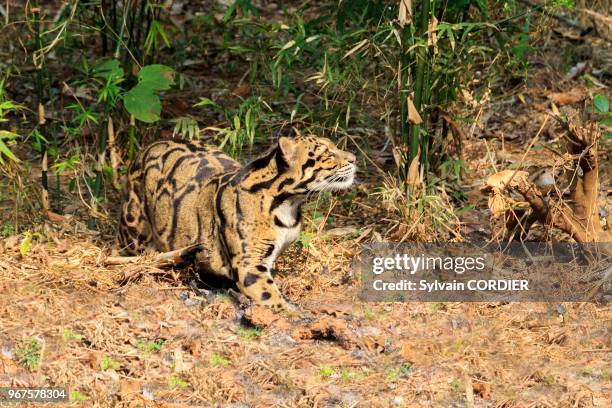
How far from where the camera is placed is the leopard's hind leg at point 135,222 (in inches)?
295

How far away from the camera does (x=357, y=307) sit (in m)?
6.79

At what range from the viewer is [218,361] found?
6047 mm

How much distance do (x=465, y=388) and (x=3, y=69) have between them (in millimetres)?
6142

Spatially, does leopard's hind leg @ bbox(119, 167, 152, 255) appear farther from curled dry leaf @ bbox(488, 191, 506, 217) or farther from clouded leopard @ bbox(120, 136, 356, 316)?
curled dry leaf @ bbox(488, 191, 506, 217)

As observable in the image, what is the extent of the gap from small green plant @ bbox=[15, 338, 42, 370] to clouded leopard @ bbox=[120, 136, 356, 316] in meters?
1.33

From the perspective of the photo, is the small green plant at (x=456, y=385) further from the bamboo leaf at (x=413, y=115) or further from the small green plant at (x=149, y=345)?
the bamboo leaf at (x=413, y=115)

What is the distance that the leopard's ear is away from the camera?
6688 millimetres

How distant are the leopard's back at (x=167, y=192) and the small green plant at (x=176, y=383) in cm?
148

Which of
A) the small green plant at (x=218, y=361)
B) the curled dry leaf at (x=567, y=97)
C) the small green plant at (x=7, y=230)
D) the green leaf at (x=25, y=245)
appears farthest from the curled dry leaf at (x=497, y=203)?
the small green plant at (x=7, y=230)

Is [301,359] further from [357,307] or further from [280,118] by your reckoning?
[280,118]

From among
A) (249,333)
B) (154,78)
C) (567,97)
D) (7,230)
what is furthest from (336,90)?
(567,97)

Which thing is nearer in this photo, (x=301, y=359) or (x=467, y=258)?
(x=301, y=359)

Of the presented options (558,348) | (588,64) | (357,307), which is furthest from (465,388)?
(588,64)

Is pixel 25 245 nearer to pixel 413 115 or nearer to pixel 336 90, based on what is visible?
pixel 336 90
